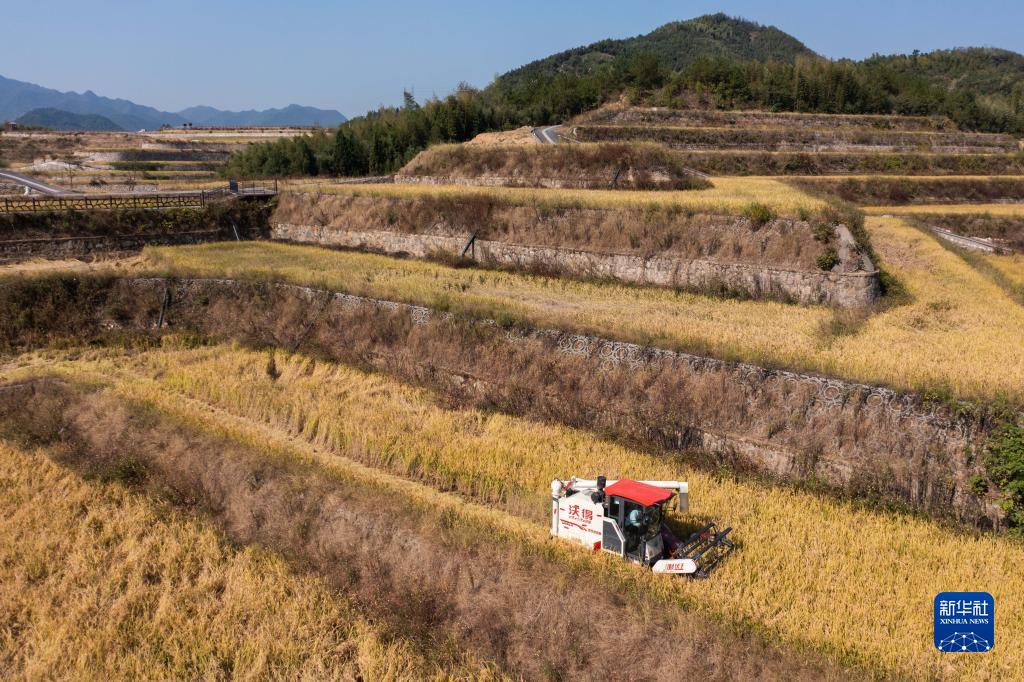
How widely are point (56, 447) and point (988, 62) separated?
176 m

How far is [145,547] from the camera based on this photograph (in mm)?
9867

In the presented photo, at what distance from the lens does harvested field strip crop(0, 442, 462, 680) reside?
25.4ft

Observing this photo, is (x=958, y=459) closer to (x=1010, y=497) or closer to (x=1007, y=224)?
(x=1010, y=497)

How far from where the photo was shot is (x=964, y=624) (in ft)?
24.6

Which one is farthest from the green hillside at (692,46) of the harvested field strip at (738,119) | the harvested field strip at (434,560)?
the harvested field strip at (434,560)

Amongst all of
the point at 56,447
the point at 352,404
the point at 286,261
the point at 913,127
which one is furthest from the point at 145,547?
the point at 913,127

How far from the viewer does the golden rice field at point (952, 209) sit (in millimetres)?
31798

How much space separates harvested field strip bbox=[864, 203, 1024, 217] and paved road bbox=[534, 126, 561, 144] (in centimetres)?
1819

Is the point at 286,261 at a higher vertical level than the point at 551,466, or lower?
higher

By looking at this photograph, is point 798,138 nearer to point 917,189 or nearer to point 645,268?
point 917,189

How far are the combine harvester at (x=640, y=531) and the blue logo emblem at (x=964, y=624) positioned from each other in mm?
2586

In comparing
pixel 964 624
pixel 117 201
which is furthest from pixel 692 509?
pixel 117 201

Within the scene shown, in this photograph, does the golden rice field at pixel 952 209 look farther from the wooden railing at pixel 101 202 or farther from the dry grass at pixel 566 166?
the wooden railing at pixel 101 202

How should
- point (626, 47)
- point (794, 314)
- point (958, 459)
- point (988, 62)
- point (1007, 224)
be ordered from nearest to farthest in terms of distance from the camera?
point (958, 459) < point (794, 314) < point (1007, 224) < point (988, 62) < point (626, 47)
